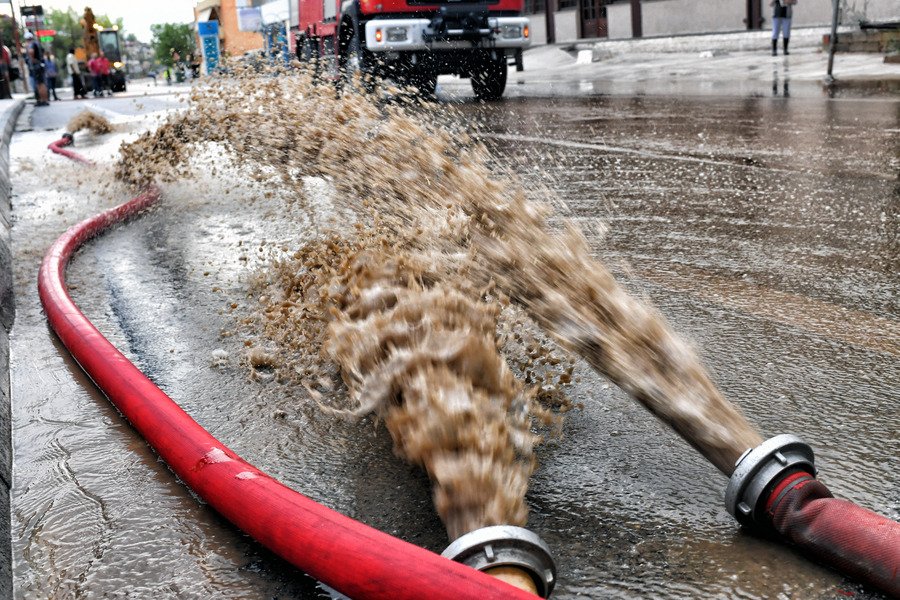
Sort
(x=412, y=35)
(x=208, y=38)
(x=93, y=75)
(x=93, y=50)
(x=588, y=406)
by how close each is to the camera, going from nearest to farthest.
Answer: (x=588, y=406), (x=412, y=35), (x=93, y=75), (x=93, y=50), (x=208, y=38)

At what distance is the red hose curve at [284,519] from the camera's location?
1709mm

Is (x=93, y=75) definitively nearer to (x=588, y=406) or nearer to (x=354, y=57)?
(x=354, y=57)

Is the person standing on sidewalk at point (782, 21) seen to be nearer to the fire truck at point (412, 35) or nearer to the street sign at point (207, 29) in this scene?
the fire truck at point (412, 35)

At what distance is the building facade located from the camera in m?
23.0

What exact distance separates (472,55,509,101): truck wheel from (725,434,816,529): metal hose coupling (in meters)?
15.4

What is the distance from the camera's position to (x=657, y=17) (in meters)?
28.3

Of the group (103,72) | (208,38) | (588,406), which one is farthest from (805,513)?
(208,38)

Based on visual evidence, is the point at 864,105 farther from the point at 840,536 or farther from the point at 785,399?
the point at 840,536

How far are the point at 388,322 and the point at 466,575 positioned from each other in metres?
1.17

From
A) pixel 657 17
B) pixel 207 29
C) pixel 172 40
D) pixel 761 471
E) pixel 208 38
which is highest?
pixel 172 40

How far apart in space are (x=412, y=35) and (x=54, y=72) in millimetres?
26550

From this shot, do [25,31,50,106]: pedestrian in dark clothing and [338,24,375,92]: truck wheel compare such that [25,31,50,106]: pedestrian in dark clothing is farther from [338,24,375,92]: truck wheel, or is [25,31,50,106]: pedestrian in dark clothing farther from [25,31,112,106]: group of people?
[338,24,375,92]: truck wheel

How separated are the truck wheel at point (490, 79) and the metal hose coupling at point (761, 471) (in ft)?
50.6

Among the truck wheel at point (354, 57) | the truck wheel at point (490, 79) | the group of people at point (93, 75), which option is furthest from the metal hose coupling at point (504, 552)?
the group of people at point (93, 75)
